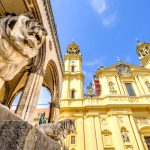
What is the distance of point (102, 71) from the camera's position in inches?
959

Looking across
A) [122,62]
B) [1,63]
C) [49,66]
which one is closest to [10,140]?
[1,63]

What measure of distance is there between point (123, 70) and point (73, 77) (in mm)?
8222

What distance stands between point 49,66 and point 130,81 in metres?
16.9

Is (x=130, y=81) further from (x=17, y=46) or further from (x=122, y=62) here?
(x=17, y=46)

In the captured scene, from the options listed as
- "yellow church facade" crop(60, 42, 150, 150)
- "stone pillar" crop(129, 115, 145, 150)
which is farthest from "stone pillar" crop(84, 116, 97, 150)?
"stone pillar" crop(129, 115, 145, 150)

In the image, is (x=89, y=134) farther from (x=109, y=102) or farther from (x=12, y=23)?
(x=12, y=23)

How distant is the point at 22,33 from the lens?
2211mm

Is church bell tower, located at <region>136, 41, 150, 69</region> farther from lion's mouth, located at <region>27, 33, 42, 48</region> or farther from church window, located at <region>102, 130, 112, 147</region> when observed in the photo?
lion's mouth, located at <region>27, 33, 42, 48</region>

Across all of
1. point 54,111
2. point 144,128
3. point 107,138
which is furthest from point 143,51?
point 54,111

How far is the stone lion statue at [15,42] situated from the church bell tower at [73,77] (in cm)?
1822

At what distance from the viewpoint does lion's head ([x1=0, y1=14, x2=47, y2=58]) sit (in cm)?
210

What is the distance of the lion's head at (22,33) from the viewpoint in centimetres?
210

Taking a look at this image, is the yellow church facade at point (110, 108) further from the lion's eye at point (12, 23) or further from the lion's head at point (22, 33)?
the lion's eye at point (12, 23)

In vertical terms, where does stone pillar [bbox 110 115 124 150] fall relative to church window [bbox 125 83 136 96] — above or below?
below
